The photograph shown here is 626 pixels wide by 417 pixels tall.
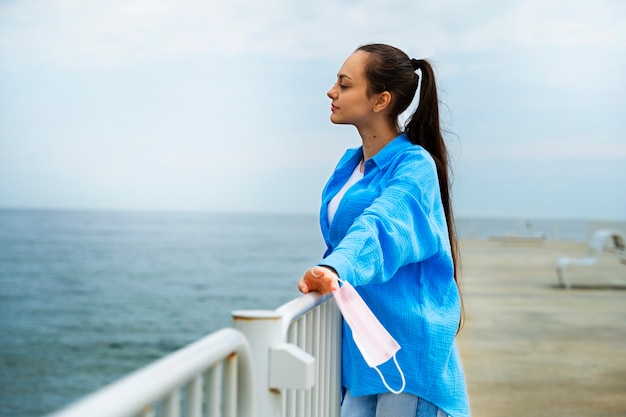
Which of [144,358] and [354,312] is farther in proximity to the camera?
[144,358]

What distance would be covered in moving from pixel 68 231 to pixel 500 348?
402 ft

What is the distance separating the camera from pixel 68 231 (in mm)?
127062

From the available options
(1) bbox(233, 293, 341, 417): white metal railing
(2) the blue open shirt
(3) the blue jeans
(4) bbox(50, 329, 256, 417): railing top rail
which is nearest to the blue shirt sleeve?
(2) the blue open shirt

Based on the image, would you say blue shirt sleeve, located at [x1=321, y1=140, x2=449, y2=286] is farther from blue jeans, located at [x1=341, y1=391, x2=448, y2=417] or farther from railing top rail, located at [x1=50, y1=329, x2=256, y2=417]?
railing top rail, located at [x1=50, y1=329, x2=256, y2=417]

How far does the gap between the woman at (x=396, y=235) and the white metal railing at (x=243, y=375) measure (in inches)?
5.1

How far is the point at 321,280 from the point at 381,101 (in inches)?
31.8

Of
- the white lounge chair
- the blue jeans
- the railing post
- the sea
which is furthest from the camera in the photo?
the sea

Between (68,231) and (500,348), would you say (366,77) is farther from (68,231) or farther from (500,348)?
(68,231)

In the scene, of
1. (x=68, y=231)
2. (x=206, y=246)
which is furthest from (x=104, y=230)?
(x=206, y=246)

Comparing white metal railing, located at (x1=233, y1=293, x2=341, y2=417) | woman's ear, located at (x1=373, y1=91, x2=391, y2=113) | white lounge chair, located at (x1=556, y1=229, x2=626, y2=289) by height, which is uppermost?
woman's ear, located at (x1=373, y1=91, x2=391, y2=113)

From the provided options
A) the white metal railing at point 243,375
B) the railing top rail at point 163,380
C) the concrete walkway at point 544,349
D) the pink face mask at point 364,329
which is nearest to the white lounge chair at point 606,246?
the concrete walkway at point 544,349

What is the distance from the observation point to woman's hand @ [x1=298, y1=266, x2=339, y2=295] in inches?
87.7

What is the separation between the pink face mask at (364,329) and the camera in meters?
2.25

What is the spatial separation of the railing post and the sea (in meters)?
1.45
